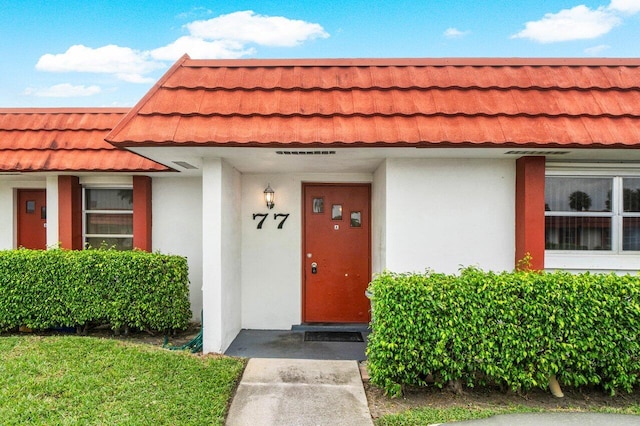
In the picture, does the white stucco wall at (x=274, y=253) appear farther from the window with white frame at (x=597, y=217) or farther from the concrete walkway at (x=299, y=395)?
the window with white frame at (x=597, y=217)

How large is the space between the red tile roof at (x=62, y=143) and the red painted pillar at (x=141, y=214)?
630 mm

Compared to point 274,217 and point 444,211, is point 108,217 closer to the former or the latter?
point 274,217

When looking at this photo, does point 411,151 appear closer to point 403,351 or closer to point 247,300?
point 403,351

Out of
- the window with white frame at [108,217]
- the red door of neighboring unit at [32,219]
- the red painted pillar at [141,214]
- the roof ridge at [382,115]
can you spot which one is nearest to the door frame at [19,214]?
the red door of neighboring unit at [32,219]

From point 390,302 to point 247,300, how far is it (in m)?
3.45

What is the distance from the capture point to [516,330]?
3.42m

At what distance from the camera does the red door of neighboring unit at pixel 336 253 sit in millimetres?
6336

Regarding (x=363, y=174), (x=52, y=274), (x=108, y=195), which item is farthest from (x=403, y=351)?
(x=108, y=195)

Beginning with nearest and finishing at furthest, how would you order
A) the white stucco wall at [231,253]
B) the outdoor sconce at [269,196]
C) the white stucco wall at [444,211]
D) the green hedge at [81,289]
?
the white stucco wall at [444,211] → the white stucco wall at [231,253] → the green hedge at [81,289] → the outdoor sconce at [269,196]

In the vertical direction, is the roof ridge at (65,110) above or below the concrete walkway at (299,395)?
above

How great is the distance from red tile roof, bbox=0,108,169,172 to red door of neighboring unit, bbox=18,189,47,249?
1273 millimetres

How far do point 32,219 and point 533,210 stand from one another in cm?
913

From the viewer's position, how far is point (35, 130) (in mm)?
6320

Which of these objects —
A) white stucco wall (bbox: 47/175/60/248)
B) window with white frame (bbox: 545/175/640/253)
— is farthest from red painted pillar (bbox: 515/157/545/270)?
white stucco wall (bbox: 47/175/60/248)
